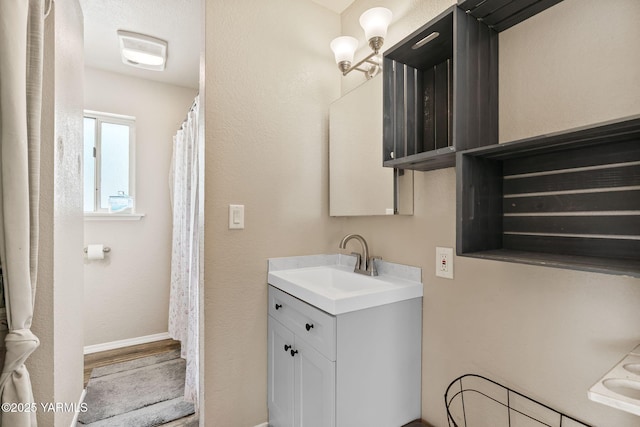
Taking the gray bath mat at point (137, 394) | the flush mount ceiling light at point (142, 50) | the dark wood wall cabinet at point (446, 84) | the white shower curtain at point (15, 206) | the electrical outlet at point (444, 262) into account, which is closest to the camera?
the white shower curtain at point (15, 206)

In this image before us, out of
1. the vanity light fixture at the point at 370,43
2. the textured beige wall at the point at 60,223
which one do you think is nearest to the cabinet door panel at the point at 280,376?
the textured beige wall at the point at 60,223

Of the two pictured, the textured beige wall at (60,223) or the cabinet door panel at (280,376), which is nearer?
the textured beige wall at (60,223)

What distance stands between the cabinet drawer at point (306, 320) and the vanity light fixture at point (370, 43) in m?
1.26

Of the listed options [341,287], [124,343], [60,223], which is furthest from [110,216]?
[341,287]

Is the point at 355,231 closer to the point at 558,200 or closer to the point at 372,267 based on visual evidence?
the point at 372,267

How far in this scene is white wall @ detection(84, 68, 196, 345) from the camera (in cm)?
264

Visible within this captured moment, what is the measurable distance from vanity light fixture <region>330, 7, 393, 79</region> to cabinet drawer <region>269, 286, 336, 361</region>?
4.12 feet

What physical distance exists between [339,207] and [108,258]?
2269 mm

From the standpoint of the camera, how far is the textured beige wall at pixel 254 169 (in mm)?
1511

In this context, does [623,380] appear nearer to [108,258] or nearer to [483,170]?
[483,170]

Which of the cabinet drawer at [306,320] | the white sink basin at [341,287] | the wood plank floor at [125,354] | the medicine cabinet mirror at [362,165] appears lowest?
the wood plank floor at [125,354]

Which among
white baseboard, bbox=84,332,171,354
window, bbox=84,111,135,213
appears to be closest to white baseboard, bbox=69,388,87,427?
white baseboard, bbox=84,332,171,354

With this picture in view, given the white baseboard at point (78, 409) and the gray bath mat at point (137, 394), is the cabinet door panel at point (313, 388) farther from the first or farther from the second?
the white baseboard at point (78, 409)

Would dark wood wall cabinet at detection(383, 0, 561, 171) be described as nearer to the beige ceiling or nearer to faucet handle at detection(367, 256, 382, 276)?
faucet handle at detection(367, 256, 382, 276)
